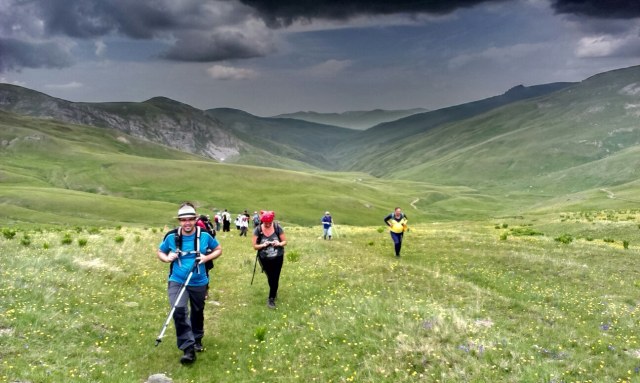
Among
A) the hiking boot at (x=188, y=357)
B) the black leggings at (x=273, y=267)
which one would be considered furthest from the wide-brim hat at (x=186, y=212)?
the black leggings at (x=273, y=267)

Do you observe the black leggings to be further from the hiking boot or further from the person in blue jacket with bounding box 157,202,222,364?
the hiking boot

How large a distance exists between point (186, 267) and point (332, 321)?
5272 millimetres

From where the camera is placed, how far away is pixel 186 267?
13.1 meters

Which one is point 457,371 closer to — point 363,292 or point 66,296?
point 363,292

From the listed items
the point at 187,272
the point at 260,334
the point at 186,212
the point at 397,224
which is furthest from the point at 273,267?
the point at 397,224

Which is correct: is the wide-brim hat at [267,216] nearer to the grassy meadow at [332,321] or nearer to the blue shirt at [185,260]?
the grassy meadow at [332,321]

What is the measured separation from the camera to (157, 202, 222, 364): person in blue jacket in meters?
12.9

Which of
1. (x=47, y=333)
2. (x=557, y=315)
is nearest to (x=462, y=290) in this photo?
(x=557, y=315)

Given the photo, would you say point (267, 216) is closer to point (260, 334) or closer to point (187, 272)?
point (260, 334)

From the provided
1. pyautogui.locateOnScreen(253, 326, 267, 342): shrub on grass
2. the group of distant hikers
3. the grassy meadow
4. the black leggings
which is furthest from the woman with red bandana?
the group of distant hikers

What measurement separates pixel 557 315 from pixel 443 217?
164 meters

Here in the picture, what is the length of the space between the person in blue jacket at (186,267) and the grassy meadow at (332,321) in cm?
77

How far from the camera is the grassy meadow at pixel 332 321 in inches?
473

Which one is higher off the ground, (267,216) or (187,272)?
(267,216)
